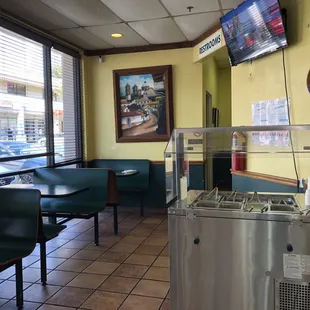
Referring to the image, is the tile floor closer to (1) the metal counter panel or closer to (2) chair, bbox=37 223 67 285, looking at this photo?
(2) chair, bbox=37 223 67 285

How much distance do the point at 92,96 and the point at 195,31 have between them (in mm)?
2033

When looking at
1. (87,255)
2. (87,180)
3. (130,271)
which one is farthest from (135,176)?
(130,271)

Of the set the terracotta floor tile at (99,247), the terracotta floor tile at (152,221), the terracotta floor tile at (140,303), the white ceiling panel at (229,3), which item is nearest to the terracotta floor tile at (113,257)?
the terracotta floor tile at (99,247)

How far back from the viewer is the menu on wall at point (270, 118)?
7.52 feet

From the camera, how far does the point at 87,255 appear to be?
3.65 m

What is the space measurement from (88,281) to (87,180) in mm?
1465

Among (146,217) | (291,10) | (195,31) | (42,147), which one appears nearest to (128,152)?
(146,217)

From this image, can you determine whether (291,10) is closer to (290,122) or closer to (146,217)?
(290,122)

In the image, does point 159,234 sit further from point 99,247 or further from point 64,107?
point 64,107

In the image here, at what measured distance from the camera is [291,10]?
3154 millimetres

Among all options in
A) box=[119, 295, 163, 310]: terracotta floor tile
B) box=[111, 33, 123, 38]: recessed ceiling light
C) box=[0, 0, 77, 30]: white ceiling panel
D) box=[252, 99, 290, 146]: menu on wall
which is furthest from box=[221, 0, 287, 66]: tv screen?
box=[119, 295, 163, 310]: terracotta floor tile

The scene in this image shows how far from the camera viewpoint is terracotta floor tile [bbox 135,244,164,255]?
12.2 feet

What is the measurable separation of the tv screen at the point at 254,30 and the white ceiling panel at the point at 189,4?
0.27 meters

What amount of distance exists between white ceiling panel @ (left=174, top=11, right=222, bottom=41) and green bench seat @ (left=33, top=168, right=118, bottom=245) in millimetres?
2008
